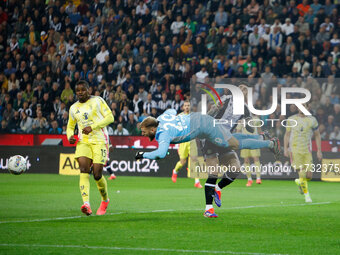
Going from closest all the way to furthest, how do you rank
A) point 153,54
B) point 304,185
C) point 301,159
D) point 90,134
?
point 90,134 → point 304,185 → point 301,159 → point 153,54

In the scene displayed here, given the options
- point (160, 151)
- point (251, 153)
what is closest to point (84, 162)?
point (160, 151)

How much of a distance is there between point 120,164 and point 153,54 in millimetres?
4972

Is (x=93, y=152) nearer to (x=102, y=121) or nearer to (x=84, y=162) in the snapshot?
(x=84, y=162)

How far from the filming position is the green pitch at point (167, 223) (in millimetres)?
7809

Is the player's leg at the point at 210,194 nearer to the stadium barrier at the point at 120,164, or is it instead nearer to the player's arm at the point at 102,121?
the player's arm at the point at 102,121

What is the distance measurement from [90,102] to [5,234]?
10.9ft

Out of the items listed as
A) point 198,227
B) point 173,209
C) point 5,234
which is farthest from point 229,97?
point 5,234

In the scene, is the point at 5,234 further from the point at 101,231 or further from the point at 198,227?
the point at 198,227

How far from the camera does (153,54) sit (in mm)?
26891

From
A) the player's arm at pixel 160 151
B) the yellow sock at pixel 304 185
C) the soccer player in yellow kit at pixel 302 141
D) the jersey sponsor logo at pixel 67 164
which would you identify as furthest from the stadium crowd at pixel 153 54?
the player's arm at pixel 160 151

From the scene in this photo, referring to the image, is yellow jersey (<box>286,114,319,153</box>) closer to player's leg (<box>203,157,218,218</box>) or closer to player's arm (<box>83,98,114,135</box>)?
player's leg (<box>203,157,218,218</box>)

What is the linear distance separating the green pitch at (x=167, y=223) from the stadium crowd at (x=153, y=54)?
7.15 metres

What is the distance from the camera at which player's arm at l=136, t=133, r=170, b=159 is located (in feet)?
31.3

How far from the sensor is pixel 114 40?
28.8 metres
